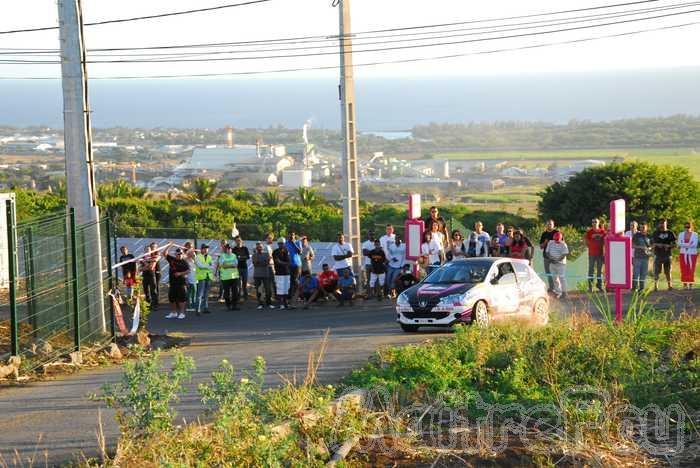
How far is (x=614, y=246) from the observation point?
64.1 feet

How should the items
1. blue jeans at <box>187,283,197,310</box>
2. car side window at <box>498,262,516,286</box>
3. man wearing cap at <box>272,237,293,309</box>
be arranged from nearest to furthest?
car side window at <box>498,262,516,286</box>, man wearing cap at <box>272,237,293,309</box>, blue jeans at <box>187,283,197,310</box>

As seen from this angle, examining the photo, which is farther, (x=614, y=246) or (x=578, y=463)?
(x=614, y=246)

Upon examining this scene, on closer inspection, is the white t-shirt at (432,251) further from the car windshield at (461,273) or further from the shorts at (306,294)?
the car windshield at (461,273)

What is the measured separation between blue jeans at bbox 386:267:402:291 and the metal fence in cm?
1047

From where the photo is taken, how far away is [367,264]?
28.0m

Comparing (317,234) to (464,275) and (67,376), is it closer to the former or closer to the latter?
(464,275)

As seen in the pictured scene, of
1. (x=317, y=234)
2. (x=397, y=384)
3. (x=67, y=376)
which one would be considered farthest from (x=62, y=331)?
(x=317, y=234)

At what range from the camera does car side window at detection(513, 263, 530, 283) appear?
22000 millimetres

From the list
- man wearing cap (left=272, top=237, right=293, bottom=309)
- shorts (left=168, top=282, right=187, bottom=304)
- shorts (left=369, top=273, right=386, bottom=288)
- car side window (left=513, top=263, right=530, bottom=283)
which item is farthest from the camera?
shorts (left=369, top=273, right=386, bottom=288)

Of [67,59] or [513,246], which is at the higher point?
[67,59]

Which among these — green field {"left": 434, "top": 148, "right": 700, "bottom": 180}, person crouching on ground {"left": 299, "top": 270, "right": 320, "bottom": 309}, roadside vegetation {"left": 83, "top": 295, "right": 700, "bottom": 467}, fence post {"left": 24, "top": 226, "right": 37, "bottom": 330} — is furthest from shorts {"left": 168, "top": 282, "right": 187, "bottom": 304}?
green field {"left": 434, "top": 148, "right": 700, "bottom": 180}

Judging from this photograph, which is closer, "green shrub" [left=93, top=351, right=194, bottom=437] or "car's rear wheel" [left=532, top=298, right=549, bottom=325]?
"green shrub" [left=93, top=351, right=194, bottom=437]

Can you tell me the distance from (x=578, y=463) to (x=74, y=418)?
563cm

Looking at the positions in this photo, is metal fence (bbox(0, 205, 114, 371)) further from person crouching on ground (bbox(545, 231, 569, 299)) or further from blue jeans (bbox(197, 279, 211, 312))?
person crouching on ground (bbox(545, 231, 569, 299))
